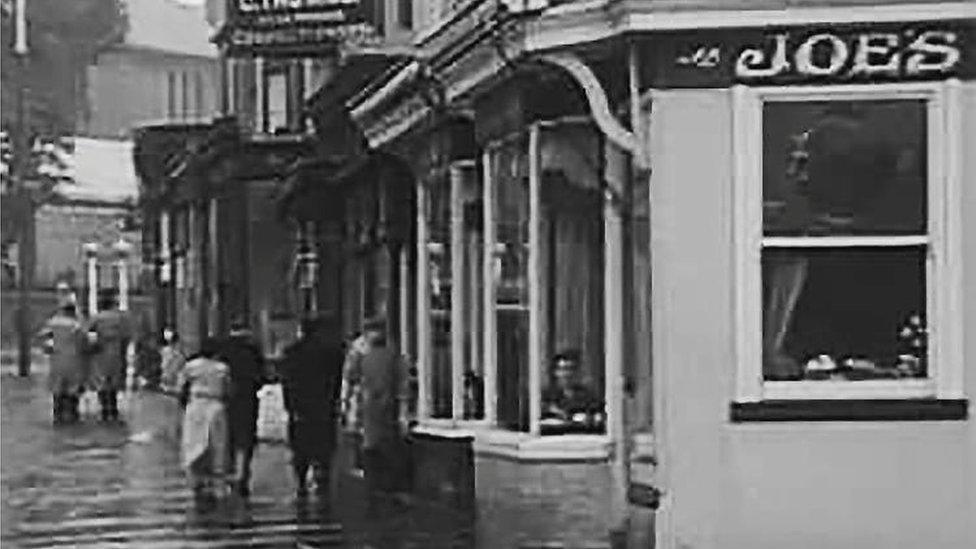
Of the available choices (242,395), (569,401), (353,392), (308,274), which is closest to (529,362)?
(569,401)

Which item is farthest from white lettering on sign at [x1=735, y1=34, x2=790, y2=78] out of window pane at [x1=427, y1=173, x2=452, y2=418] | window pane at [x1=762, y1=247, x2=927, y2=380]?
window pane at [x1=427, y1=173, x2=452, y2=418]

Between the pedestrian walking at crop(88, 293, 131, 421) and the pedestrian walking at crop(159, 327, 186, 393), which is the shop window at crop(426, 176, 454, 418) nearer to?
the pedestrian walking at crop(88, 293, 131, 421)

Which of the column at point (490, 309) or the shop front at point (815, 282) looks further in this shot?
the column at point (490, 309)

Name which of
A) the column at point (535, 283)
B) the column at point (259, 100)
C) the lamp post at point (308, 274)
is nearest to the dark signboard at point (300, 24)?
the lamp post at point (308, 274)

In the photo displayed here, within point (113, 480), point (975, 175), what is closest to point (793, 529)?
point (975, 175)

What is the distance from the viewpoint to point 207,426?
2383 centimetres

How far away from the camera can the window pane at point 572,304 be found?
1828 centimetres

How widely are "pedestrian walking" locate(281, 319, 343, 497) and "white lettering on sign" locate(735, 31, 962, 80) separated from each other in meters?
9.51

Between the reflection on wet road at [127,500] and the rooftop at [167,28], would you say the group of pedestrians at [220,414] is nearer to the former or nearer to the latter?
the reflection on wet road at [127,500]

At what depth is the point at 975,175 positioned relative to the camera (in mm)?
15570

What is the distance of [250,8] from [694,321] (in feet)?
68.2

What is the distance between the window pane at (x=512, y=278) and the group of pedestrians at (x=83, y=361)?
19546 mm

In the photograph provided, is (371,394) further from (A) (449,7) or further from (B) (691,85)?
(B) (691,85)

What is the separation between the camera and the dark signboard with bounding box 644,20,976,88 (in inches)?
609
